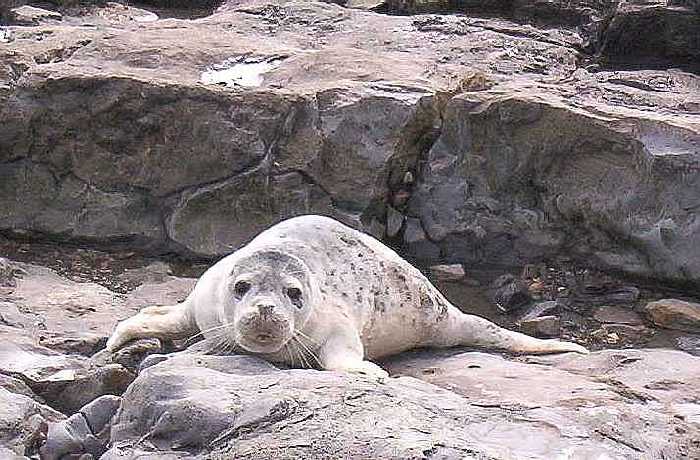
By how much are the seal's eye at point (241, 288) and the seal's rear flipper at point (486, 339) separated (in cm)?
122

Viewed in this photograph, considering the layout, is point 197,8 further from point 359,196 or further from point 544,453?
point 544,453

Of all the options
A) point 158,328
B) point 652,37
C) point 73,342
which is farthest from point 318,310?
point 652,37

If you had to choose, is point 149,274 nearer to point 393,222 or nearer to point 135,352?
point 393,222

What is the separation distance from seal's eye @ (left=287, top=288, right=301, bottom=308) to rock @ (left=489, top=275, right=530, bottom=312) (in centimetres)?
263

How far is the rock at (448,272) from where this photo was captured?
741cm

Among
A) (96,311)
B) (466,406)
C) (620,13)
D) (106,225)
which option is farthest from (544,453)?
(620,13)

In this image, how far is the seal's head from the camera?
4395 millimetres

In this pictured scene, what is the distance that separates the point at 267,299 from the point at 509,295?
286 cm

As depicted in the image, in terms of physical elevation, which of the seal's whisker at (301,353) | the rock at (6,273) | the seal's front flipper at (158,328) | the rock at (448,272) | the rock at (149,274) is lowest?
the rock at (149,274)

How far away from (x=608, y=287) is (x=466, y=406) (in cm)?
361

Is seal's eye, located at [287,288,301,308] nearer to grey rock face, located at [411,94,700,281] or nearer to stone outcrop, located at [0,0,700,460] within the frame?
stone outcrop, located at [0,0,700,460]

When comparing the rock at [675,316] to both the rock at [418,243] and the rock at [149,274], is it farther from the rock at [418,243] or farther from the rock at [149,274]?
the rock at [149,274]

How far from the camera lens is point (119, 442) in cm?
380

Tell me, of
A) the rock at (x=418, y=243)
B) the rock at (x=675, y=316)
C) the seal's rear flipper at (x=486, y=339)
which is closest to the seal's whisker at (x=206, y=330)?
the seal's rear flipper at (x=486, y=339)
